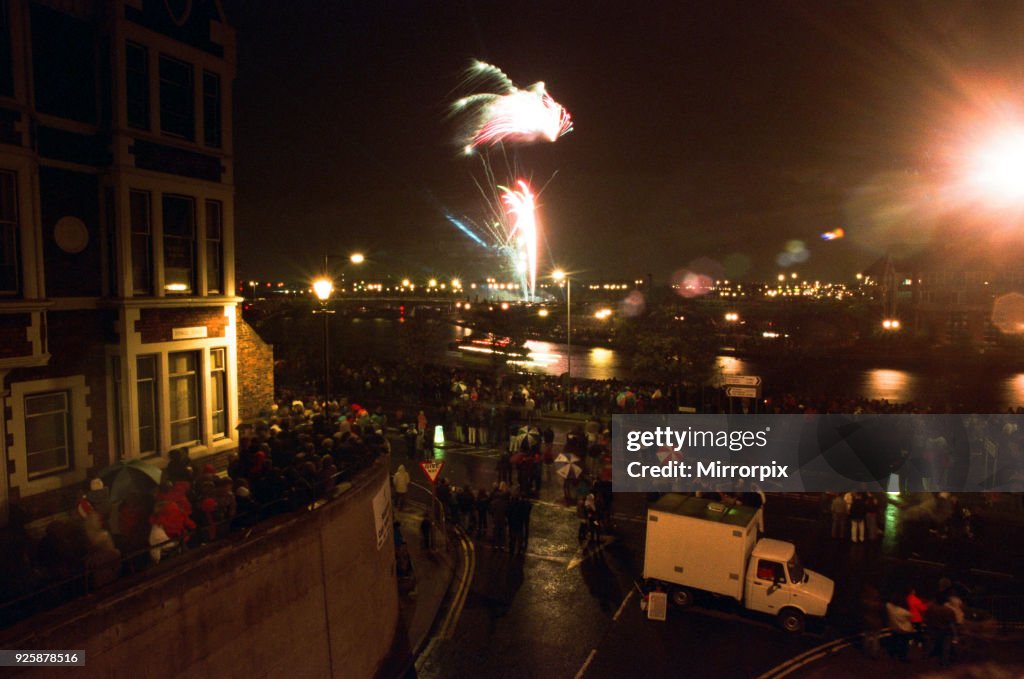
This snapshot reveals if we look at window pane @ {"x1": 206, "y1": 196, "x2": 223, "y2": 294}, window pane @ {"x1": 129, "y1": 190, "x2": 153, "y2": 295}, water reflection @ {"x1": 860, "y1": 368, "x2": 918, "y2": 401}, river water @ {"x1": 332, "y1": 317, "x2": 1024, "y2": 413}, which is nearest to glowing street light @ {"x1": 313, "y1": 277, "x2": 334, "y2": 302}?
window pane @ {"x1": 206, "y1": 196, "x2": 223, "y2": 294}

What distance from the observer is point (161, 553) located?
314 inches

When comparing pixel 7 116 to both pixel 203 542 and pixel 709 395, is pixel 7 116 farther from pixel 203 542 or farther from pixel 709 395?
pixel 709 395

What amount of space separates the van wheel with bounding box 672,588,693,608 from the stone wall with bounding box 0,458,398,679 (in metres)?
5.46

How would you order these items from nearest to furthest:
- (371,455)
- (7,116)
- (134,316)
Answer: (7,116), (134,316), (371,455)

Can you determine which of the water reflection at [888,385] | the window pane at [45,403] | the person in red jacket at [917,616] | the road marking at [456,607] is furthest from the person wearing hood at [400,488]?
the water reflection at [888,385]

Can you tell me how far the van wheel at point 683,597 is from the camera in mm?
12633

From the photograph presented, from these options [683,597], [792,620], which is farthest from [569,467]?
[792,620]

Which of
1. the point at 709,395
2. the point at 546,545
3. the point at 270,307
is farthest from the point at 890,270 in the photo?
the point at 546,545

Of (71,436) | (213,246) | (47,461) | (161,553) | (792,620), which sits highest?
(213,246)

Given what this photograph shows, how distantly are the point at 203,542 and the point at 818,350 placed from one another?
61301 millimetres

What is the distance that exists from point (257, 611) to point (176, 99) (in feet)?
31.9

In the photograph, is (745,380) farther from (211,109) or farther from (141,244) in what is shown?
(141,244)

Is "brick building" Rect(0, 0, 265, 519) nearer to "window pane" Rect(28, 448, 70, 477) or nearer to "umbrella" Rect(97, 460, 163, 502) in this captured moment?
"window pane" Rect(28, 448, 70, 477)

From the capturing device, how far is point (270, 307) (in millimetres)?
46438
